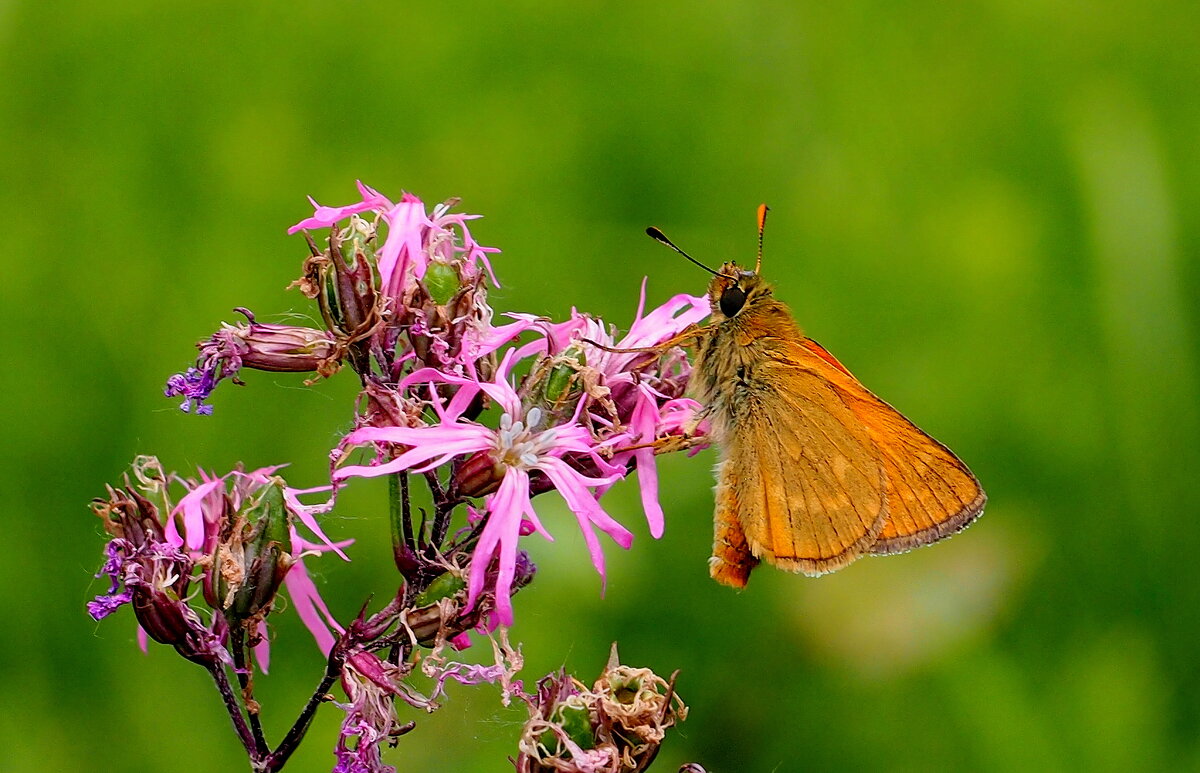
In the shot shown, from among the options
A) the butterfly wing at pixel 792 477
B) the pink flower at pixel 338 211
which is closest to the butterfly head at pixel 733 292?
the butterfly wing at pixel 792 477

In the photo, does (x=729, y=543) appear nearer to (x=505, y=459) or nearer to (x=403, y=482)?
(x=505, y=459)

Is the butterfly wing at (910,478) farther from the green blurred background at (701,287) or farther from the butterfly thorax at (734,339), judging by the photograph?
the green blurred background at (701,287)

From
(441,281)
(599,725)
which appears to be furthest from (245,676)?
(441,281)

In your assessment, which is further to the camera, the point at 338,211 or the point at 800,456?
the point at 800,456

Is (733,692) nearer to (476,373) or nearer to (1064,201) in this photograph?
(476,373)

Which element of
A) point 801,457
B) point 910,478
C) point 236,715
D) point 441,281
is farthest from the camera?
point 801,457

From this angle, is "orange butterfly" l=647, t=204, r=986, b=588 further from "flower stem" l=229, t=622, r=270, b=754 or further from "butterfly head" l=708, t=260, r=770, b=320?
"flower stem" l=229, t=622, r=270, b=754

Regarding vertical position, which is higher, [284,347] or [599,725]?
[284,347]

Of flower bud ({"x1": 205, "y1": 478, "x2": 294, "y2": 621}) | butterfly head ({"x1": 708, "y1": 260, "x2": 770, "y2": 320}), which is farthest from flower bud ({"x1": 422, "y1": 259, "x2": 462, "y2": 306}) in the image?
butterfly head ({"x1": 708, "y1": 260, "x2": 770, "y2": 320})
